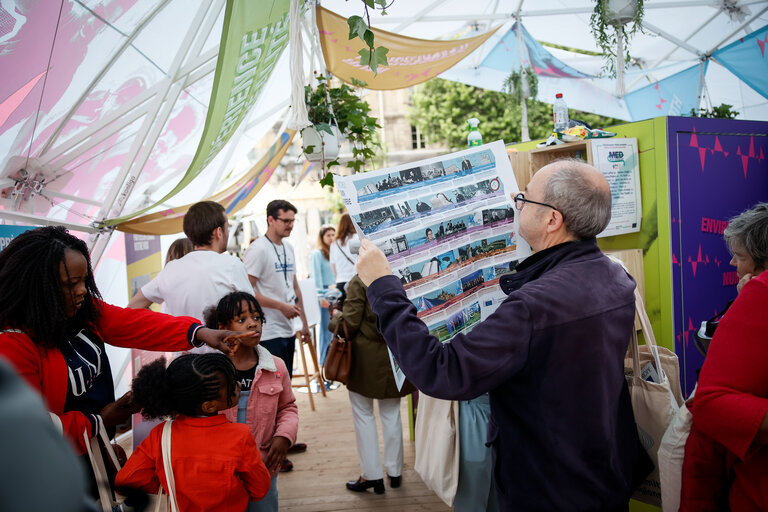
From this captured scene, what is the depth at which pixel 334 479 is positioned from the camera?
3.86 metres

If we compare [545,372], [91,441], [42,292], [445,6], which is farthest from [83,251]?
[445,6]

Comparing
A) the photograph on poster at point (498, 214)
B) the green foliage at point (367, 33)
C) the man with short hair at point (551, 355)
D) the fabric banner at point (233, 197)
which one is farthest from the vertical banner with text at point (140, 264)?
the man with short hair at point (551, 355)

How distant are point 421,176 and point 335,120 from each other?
5.48ft

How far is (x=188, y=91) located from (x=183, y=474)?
4216 mm

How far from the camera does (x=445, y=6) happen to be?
22.7 ft

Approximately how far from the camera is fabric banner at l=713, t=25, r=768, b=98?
560 centimetres

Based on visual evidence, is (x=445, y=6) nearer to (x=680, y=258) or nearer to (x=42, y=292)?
(x=680, y=258)

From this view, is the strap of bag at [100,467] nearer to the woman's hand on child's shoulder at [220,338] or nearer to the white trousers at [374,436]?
the woman's hand on child's shoulder at [220,338]

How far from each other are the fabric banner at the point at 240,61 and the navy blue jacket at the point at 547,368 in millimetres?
1803

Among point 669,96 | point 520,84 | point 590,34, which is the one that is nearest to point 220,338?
point 520,84

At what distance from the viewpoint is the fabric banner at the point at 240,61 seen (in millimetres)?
2578

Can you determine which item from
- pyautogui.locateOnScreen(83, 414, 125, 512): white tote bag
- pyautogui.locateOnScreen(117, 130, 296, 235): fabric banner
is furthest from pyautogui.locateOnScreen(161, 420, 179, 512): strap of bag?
pyautogui.locateOnScreen(117, 130, 296, 235): fabric banner

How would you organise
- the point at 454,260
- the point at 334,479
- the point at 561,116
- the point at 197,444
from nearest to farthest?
1. the point at 197,444
2. the point at 454,260
3. the point at 561,116
4. the point at 334,479

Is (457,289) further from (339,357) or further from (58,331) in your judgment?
(339,357)
